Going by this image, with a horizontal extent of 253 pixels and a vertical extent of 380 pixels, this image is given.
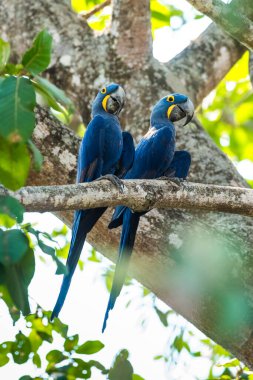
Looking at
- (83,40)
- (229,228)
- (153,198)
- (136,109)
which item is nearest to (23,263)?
(153,198)

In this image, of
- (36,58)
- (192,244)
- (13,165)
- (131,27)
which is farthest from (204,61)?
(13,165)

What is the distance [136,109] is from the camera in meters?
3.74

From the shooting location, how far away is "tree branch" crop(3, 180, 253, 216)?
2227 millimetres

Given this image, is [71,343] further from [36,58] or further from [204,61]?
[204,61]

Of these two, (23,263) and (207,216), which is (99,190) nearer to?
(23,263)

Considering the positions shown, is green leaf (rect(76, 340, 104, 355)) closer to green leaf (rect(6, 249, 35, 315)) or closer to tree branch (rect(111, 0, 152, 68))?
green leaf (rect(6, 249, 35, 315))

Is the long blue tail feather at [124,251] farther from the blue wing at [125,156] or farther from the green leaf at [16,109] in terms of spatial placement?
the green leaf at [16,109]

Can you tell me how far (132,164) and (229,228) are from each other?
1.85ft

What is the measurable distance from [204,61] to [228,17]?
1.55 m

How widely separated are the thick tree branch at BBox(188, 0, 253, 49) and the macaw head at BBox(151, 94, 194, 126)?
0.64m

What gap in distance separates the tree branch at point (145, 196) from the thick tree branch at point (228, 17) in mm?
643

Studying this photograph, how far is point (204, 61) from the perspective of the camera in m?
4.36

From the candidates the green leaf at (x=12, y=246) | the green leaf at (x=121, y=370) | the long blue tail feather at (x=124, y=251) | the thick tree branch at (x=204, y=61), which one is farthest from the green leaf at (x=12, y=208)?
the thick tree branch at (x=204, y=61)

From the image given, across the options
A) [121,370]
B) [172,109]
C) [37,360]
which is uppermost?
[172,109]
